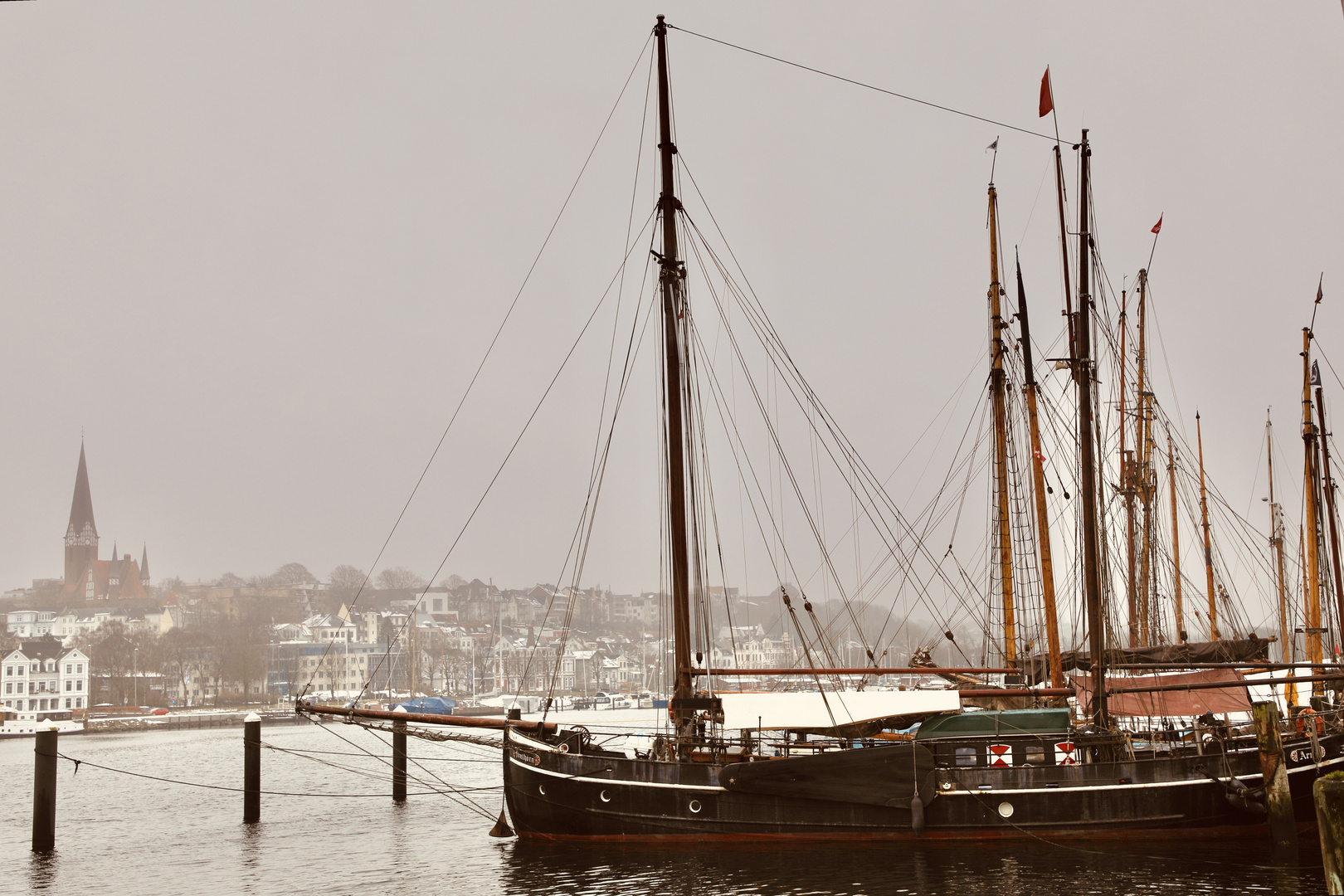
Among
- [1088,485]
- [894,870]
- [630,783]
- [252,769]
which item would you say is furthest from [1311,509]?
[252,769]

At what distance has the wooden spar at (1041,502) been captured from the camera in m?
31.8

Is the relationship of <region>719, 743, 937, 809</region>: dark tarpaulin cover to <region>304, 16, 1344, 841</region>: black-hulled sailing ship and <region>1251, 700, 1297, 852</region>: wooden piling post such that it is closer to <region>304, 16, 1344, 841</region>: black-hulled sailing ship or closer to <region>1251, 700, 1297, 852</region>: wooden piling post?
<region>304, 16, 1344, 841</region>: black-hulled sailing ship

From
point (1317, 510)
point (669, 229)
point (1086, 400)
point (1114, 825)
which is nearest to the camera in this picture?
point (1114, 825)

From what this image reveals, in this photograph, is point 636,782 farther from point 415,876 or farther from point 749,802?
point 415,876

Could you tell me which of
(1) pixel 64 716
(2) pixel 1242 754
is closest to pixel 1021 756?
(2) pixel 1242 754

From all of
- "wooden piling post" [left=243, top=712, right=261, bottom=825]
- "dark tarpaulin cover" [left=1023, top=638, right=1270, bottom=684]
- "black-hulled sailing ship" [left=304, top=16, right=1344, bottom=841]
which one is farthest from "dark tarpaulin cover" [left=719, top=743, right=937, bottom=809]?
"wooden piling post" [left=243, top=712, right=261, bottom=825]

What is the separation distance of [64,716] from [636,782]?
123480 mm

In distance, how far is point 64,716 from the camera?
412 feet

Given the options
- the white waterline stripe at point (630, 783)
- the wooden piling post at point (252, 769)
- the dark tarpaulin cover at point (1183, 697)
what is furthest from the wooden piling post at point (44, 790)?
the dark tarpaulin cover at point (1183, 697)

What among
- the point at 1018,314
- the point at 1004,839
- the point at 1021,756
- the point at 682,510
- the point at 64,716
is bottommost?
the point at 64,716

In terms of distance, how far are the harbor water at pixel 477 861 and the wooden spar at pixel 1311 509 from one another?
47.9ft

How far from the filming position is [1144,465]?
44.3m

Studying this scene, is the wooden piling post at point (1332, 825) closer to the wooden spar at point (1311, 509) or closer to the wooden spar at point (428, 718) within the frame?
the wooden spar at point (428, 718)

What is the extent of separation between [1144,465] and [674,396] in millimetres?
25202
